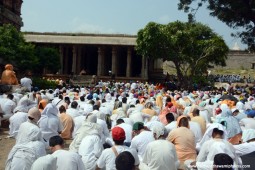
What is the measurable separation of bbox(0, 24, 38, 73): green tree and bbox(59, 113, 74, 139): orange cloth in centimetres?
2179

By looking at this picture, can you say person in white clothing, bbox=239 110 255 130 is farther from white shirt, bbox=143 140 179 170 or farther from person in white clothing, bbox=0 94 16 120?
person in white clothing, bbox=0 94 16 120

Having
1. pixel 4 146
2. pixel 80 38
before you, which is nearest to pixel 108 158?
pixel 4 146

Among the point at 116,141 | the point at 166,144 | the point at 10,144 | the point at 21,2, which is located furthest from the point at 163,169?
the point at 21,2

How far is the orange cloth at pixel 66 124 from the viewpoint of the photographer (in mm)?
11938

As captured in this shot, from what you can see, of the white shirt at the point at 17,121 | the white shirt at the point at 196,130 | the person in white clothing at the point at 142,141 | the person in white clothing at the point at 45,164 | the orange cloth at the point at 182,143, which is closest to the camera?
the person in white clothing at the point at 45,164

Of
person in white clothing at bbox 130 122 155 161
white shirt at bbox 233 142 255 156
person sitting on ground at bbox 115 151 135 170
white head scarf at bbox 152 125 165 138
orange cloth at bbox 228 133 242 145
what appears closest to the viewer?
person sitting on ground at bbox 115 151 135 170

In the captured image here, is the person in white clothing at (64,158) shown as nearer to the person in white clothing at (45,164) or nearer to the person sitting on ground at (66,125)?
the person in white clothing at (45,164)

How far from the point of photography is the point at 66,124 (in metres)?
12.0

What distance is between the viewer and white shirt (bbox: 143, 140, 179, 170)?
656cm

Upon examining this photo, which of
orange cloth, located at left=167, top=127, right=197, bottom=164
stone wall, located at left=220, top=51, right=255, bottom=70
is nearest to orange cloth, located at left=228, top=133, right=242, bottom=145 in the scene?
orange cloth, located at left=167, top=127, right=197, bottom=164

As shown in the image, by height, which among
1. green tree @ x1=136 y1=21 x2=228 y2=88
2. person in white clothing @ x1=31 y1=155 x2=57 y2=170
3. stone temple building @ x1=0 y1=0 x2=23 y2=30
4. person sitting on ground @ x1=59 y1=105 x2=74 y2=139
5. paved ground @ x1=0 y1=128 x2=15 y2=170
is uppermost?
stone temple building @ x1=0 y1=0 x2=23 y2=30

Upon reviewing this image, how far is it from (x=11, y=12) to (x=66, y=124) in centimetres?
2852

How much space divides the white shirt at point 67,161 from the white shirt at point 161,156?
3.61 feet

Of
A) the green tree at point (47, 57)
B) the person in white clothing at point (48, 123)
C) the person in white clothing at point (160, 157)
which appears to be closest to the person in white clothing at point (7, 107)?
the person in white clothing at point (48, 123)
